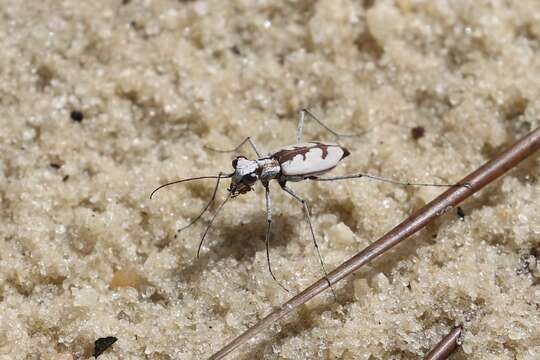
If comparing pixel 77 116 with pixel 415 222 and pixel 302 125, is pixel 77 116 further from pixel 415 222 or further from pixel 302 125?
pixel 415 222

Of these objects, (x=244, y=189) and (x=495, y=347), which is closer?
(x=495, y=347)

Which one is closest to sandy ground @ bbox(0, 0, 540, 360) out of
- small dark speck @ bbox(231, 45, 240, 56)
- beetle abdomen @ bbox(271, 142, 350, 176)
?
small dark speck @ bbox(231, 45, 240, 56)

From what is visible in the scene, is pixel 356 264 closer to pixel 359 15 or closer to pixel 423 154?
pixel 423 154

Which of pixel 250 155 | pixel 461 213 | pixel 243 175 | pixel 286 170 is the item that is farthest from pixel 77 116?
pixel 461 213

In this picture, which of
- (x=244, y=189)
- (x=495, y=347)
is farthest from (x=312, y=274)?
(x=495, y=347)

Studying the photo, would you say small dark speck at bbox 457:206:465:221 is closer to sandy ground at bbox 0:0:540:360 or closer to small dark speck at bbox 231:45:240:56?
sandy ground at bbox 0:0:540:360
